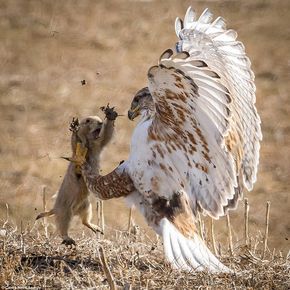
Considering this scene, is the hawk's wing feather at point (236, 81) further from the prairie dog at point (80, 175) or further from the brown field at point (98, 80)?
the brown field at point (98, 80)

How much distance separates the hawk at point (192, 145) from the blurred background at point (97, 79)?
1479mm

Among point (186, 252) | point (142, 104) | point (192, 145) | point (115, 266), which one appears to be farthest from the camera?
point (142, 104)

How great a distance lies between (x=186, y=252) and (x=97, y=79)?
754 centimetres

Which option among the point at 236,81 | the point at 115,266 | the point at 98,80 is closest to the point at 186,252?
the point at 115,266

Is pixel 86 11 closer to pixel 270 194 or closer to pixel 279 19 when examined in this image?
pixel 279 19

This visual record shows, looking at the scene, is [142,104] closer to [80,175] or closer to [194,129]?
[194,129]

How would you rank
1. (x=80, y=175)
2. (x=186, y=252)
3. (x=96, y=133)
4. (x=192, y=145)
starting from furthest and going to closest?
1. (x=96, y=133)
2. (x=80, y=175)
3. (x=192, y=145)
4. (x=186, y=252)

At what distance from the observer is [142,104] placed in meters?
8.00

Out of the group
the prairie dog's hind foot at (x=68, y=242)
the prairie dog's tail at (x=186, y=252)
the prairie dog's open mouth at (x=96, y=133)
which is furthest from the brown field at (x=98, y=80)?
the prairie dog's tail at (x=186, y=252)

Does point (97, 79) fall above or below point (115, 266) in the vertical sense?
above

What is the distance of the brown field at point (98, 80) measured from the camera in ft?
37.3

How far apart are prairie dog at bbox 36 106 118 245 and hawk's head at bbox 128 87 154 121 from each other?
314 millimetres

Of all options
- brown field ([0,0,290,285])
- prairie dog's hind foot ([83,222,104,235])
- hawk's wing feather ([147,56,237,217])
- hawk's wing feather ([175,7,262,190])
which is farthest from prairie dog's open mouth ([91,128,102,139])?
brown field ([0,0,290,285])

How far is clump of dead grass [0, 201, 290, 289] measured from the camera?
679 cm
